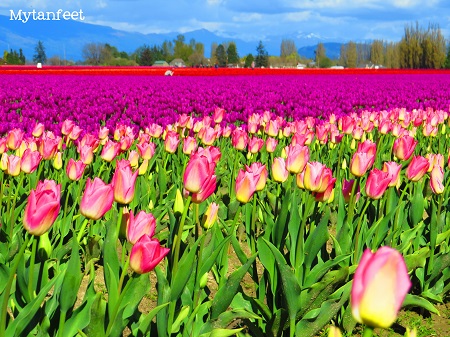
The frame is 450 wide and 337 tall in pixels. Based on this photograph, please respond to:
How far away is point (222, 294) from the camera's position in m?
2.31

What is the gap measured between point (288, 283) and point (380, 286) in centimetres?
138

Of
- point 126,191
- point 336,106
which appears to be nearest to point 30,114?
point 336,106

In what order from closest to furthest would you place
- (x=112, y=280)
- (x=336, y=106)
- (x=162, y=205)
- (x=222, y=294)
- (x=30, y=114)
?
(x=112, y=280) < (x=222, y=294) < (x=162, y=205) < (x=30, y=114) < (x=336, y=106)

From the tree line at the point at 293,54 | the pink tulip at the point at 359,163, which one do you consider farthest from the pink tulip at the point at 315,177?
the tree line at the point at 293,54

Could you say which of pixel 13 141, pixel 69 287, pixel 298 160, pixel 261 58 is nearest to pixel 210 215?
pixel 298 160

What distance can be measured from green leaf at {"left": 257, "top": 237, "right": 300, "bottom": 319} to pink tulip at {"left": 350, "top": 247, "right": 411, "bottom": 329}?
1264 millimetres

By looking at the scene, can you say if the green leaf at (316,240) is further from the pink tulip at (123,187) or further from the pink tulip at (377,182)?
the pink tulip at (123,187)

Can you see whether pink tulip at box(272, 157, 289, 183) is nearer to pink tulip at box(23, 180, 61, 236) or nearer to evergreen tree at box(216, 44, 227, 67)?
pink tulip at box(23, 180, 61, 236)

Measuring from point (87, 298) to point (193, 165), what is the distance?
0.62 m

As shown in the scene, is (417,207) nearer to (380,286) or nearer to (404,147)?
(404,147)

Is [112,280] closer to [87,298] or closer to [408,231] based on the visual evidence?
[87,298]

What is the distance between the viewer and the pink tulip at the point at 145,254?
165cm

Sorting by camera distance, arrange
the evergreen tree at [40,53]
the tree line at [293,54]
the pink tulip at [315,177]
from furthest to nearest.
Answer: the evergreen tree at [40,53], the tree line at [293,54], the pink tulip at [315,177]

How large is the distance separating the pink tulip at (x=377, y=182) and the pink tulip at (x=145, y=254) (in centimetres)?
133
